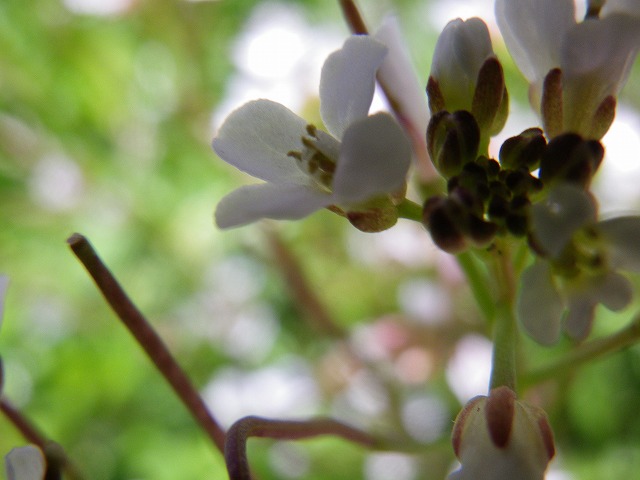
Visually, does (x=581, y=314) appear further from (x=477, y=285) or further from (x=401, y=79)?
(x=401, y=79)

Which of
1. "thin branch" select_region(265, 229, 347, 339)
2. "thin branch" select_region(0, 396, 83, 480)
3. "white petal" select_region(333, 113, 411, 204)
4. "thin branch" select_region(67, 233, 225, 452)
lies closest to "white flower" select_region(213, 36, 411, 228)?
"white petal" select_region(333, 113, 411, 204)

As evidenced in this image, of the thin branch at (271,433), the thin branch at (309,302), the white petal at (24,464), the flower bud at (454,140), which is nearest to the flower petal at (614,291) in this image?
the flower bud at (454,140)

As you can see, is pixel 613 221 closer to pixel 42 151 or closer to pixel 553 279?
pixel 553 279

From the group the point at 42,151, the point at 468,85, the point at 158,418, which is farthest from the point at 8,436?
the point at 468,85

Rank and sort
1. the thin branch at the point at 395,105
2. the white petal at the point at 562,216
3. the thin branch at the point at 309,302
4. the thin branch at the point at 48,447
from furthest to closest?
the thin branch at the point at 309,302 → the thin branch at the point at 395,105 → the thin branch at the point at 48,447 → the white petal at the point at 562,216

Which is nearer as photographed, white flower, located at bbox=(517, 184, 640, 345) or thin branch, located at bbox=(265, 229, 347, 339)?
white flower, located at bbox=(517, 184, 640, 345)

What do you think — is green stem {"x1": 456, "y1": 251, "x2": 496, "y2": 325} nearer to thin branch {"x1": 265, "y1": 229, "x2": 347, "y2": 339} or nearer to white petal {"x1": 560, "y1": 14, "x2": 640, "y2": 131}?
white petal {"x1": 560, "y1": 14, "x2": 640, "y2": 131}

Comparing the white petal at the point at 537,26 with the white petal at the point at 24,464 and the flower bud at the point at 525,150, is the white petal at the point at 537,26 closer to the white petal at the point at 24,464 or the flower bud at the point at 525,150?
the flower bud at the point at 525,150

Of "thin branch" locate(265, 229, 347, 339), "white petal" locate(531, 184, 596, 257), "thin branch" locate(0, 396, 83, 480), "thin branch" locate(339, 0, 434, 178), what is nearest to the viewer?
"white petal" locate(531, 184, 596, 257)
